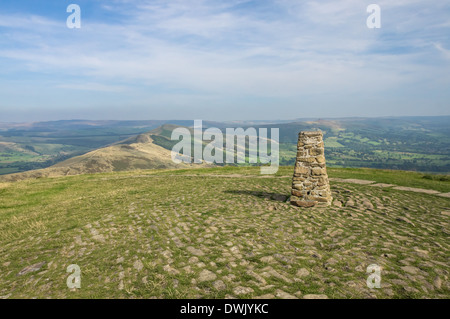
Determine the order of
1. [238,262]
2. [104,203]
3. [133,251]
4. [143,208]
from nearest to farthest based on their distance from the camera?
[238,262] < [133,251] < [143,208] < [104,203]

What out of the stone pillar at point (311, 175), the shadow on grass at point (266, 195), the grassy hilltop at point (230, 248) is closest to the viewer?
the grassy hilltop at point (230, 248)

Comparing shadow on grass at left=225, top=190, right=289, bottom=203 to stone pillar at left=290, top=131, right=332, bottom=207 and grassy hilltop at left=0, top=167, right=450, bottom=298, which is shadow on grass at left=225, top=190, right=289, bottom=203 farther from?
stone pillar at left=290, top=131, right=332, bottom=207

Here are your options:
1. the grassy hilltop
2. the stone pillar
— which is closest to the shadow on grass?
the grassy hilltop

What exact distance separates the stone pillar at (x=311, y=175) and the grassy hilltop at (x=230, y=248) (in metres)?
0.74

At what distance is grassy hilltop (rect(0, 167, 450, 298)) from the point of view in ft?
19.6

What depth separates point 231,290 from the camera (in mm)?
5699

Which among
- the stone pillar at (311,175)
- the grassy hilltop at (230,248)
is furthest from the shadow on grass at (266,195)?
the stone pillar at (311,175)

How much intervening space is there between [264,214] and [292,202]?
2398 millimetres

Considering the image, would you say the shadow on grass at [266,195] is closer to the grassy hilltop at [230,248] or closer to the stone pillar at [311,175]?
the grassy hilltop at [230,248]

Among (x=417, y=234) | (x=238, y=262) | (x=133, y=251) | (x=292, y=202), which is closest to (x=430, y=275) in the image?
(x=417, y=234)

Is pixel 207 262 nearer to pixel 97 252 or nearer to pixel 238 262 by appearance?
pixel 238 262

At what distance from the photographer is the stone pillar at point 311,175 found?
1286 centimetres

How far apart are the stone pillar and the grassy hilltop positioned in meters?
0.74
